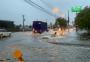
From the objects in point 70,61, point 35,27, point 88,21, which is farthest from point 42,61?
point 35,27

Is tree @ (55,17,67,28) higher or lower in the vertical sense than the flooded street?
higher

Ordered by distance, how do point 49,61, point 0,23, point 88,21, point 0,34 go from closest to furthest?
point 49,61
point 0,34
point 88,21
point 0,23

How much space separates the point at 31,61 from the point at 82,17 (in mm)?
51582

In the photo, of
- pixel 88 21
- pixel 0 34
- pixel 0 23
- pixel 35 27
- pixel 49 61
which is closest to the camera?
pixel 49 61

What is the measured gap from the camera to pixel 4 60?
1902 cm

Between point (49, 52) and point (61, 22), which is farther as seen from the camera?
point (61, 22)

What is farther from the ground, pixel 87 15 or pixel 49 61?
pixel 87 15

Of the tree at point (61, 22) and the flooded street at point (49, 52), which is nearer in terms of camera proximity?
the flooded street at point (49, 52)

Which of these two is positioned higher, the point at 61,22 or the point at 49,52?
the point at 61,22

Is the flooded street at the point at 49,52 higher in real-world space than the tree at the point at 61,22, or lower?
lower

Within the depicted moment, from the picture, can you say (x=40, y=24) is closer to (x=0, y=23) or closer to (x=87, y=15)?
(x=87, y=15)

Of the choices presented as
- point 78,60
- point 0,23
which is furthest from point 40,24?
point 78,60

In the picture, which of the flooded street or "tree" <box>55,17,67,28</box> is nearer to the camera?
the flooded street

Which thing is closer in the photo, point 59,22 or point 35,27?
point 35,27
